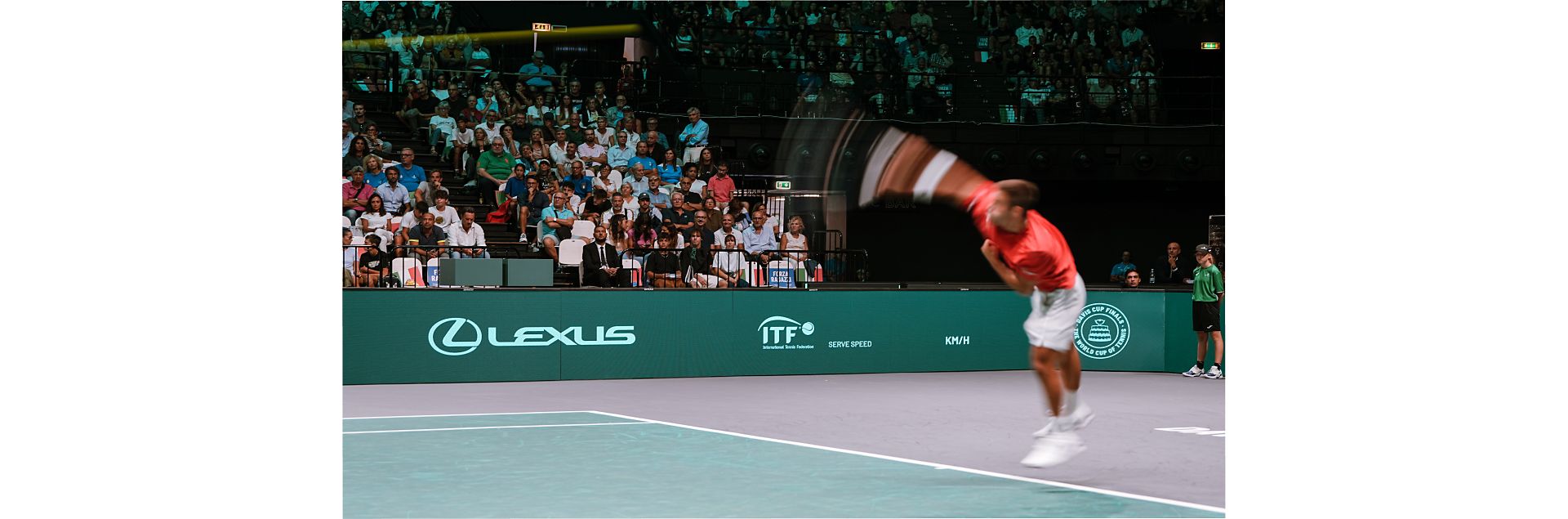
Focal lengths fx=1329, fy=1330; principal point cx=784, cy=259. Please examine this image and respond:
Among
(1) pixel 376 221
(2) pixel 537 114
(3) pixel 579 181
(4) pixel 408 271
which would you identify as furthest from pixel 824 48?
(4) pixel 408 271

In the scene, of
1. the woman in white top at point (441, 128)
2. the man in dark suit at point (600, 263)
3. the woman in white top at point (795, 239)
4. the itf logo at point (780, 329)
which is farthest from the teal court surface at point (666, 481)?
the woman in white top at point (441, 128)

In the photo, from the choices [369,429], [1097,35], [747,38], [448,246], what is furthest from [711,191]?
[1097,35]

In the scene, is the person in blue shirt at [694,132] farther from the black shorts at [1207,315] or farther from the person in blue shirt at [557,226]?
the black shorts at [1207,315]

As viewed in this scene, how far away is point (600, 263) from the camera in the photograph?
15.8m

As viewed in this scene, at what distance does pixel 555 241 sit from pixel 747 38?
7.99 metres

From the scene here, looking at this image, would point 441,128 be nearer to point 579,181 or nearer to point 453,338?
point 579,181

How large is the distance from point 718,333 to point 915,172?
11.6 ft

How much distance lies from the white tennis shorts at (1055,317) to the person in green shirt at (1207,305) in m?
8.52

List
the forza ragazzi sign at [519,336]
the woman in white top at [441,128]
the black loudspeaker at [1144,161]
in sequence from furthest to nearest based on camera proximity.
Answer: the black loudspeaker at [1144,161] < the woman in white top at [441,128] < the forza ragazzi sign at [519,336]

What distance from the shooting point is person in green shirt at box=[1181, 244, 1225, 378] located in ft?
52.3

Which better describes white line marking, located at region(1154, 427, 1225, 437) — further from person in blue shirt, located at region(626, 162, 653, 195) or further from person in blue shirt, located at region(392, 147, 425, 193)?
person in blue shirt, located at region(392, 147, 425, 193)

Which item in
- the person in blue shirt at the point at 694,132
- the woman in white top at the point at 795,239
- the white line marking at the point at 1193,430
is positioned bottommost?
the white line marking at the point at 1193,430

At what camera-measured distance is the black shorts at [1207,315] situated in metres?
16.1

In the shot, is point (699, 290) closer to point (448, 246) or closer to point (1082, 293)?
point (448, 246)
